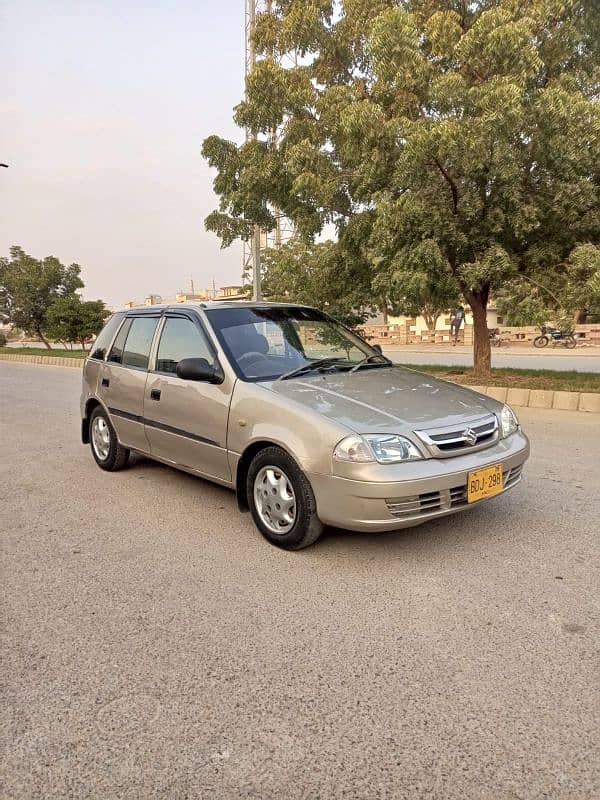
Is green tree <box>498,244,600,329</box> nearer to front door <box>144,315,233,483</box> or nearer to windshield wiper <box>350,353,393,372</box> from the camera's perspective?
windshield wiper <box>350,353,393,372</box>

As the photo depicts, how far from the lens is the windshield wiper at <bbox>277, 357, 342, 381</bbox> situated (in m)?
3.95

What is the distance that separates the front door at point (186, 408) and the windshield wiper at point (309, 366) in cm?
38

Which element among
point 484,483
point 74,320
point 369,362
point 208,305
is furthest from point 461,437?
point 74,320

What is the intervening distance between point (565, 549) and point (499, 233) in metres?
7.59

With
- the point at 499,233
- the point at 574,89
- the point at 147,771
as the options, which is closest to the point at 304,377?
the point at 147,771

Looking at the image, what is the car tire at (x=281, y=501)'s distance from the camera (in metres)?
3.34

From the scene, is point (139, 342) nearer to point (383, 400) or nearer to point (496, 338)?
point (383, 400)

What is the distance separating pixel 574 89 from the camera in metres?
9.05

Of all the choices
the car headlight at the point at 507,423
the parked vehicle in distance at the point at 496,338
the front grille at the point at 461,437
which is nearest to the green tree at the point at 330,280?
the car headlight at the point at 507,423

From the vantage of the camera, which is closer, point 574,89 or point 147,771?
point 147,771

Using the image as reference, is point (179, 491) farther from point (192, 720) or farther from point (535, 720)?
point (535, 720)

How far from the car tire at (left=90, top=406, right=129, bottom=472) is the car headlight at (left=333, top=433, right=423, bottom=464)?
2.81 metres

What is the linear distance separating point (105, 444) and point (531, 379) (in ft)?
27.9

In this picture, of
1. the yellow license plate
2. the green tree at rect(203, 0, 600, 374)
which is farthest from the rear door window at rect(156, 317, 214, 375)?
the green tree at rect(203, 0, 600, 374)
